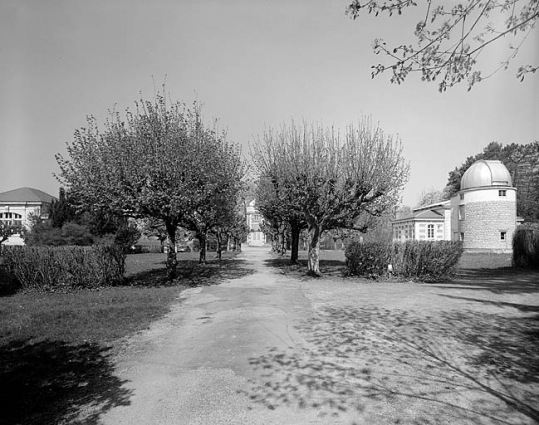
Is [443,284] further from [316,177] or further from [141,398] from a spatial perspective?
[141,398]


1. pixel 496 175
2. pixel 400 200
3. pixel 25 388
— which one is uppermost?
pixel 496 175

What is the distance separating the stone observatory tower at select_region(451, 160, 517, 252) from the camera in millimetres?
44344

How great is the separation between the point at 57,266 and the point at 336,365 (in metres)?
11.6

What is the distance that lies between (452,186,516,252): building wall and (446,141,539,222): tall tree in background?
63.4 ft

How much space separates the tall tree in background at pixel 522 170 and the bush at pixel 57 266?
217ft

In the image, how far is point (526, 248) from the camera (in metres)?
22.7

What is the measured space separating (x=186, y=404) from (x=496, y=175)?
50.9 meters

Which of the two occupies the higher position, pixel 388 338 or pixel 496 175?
pixel 496 175

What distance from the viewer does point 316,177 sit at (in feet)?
55.2

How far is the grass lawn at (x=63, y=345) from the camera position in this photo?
4.30 metres

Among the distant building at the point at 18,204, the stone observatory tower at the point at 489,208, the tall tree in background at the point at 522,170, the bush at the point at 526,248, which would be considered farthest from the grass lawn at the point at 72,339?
the distant building at the point at 18,204

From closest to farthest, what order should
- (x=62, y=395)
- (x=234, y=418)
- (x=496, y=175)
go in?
(x=234, y=418) → (x=62, y=395) → (x=496, y=175)

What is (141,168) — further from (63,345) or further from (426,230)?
(426,230)

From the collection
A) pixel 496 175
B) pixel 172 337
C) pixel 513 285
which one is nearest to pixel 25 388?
pixel 172 337
